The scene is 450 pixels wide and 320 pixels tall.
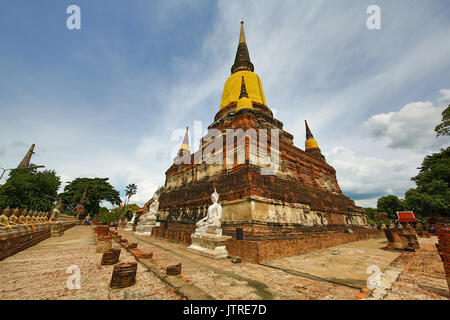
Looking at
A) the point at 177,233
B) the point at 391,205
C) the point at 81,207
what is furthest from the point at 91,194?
the point at 391,205

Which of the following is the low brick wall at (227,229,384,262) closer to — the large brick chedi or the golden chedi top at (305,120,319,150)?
the large brick chedi

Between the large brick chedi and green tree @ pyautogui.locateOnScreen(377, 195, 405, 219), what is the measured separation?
26.1 metres

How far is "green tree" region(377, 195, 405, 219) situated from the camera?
33.9 meters

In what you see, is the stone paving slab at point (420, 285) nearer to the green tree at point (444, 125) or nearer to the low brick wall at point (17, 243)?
the low brick wall at point (17, 243)

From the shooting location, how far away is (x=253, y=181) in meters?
8.27

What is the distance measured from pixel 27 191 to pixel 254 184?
36223 mm

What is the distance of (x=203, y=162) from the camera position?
14.9 metres

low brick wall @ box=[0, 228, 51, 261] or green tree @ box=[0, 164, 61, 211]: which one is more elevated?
green tree @ box=[0, 164, 61, 211]

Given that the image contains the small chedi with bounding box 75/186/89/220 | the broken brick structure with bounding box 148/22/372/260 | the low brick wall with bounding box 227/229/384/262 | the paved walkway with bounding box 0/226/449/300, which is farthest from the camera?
the small chedi with bounding box 75/186/89/220

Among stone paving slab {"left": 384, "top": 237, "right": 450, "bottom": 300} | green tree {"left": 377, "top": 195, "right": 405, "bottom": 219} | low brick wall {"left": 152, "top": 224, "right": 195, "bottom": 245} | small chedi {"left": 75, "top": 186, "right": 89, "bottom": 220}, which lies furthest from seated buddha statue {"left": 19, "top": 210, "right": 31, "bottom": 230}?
green tree {"left": 377, "top": 195, "right": 405, "bottom": 219}

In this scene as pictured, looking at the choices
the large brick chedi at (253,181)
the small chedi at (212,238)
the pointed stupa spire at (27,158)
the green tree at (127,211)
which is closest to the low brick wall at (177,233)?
the large brick chedi at (253,181)

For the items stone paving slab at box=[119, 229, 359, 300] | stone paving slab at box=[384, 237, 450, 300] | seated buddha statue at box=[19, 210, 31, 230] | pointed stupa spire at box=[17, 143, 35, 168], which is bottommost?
stone paving slab at box=[119, 229, 359, 300]
